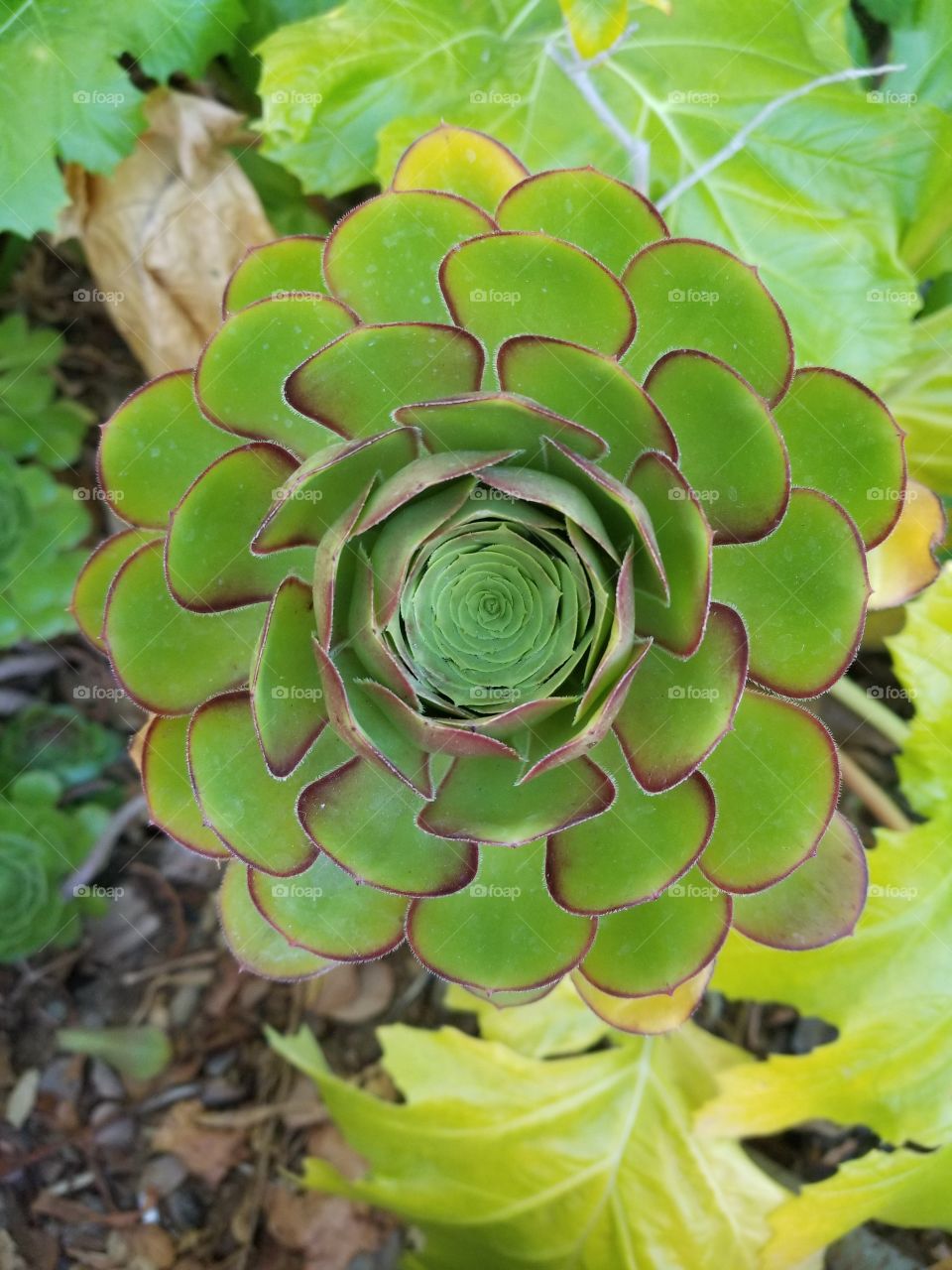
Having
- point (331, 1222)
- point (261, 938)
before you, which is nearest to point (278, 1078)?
point (331, 1222)

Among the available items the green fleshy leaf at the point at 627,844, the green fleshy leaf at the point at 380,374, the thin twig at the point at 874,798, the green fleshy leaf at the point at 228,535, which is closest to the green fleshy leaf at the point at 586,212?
the green fleshy leaf at the point at 380,374

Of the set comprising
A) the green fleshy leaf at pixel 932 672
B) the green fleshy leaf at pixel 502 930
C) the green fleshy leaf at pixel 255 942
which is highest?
the green fleshy leaf at pixel 255 942

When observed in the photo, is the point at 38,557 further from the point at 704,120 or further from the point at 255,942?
the point at 704,120

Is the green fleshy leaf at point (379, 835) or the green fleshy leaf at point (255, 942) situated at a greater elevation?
the green fleshy leaf at point (379, 835)

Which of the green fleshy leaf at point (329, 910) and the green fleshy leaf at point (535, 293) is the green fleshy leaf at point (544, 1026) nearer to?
the green fleshy leaf at point (329, 910)
